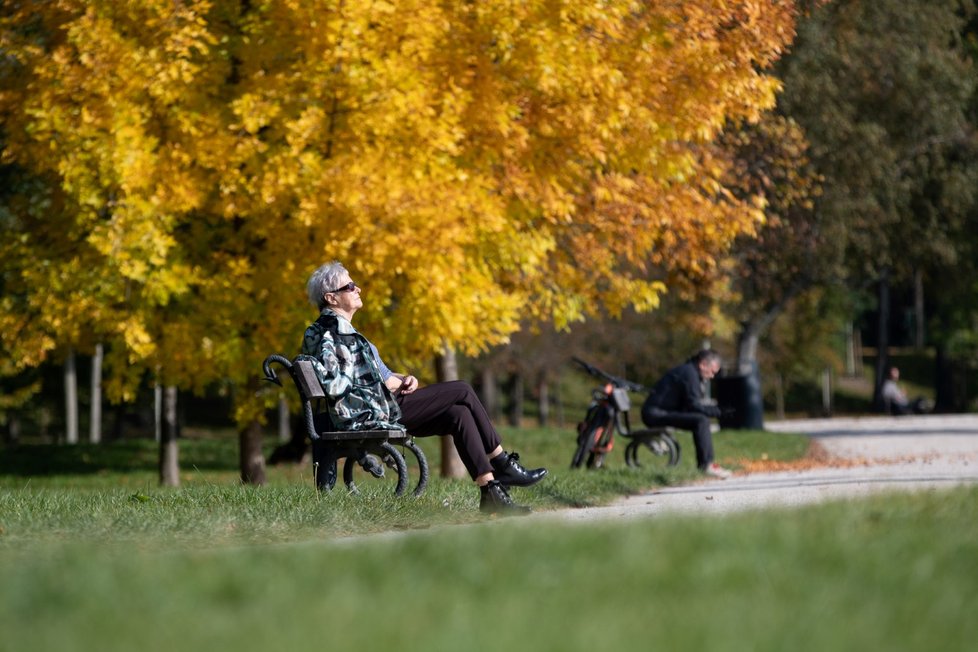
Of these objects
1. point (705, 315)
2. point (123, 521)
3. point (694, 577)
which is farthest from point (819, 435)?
point (694, 577)

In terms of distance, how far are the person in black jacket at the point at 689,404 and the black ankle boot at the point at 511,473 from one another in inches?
216

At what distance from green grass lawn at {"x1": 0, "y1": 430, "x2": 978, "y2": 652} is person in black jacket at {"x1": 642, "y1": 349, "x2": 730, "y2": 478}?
24.5 ft

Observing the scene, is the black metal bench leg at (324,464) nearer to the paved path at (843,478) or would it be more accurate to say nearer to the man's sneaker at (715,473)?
the paved path at (843,478)

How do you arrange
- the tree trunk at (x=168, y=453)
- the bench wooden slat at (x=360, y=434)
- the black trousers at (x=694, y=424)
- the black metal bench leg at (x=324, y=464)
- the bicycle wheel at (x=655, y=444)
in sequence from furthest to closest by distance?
1. the tree trunk at (x=168, y=453)
2. the bicycle wheel at (x=655, y=444)
3. the black trousers at (x=694, y=424)
4. the black metal bench leg at (x=324, y=464)
5. the bench wooden slat at (x=360, y=434)

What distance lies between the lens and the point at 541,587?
4363 millimetres

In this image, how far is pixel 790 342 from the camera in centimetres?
4550

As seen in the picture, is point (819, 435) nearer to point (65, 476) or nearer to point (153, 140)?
point (65, 476)

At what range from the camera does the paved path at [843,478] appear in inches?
343

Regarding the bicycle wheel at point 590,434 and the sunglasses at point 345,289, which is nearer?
the sunglasses at point 345,289

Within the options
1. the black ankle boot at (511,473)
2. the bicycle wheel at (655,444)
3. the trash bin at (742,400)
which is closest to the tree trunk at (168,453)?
the bicycle wheel at (655,444)

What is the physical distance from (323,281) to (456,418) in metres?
1.15

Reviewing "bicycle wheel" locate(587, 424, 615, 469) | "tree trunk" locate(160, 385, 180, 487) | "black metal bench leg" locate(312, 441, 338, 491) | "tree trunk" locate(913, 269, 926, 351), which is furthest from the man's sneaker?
"tree trunk" locate(913, 269, 926, 351)

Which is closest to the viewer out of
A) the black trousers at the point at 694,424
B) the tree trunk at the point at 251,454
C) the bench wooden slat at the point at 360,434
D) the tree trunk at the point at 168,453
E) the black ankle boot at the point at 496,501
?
the black ankle boot at the point at 496,501

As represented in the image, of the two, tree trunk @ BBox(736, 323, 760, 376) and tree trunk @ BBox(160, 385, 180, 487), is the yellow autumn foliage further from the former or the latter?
tree trunk @ BBox(736, 323, 760, 376)
